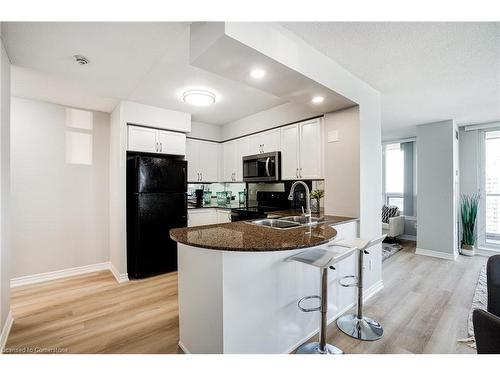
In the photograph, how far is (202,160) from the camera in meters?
4.39

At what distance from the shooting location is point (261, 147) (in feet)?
12.7

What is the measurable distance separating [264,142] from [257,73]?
1950 mm

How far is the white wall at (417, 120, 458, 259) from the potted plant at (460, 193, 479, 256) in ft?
1.44

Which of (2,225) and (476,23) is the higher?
(476,23)

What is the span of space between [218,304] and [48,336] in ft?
5.54

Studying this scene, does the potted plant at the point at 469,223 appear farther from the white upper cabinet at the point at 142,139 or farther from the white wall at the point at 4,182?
the white wall at the point at 4,182

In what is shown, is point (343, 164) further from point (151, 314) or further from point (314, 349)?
point (151, 314)

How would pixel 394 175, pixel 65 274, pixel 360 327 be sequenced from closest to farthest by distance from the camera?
pixel 360 327, pixel 65 274, pixel 394 175

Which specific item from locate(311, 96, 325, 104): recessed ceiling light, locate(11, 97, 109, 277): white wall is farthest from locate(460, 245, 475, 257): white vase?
locate(11, 97, 109, 277): white wall

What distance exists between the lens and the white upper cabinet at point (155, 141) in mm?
3348

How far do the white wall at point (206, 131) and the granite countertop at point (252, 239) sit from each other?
9.41ft

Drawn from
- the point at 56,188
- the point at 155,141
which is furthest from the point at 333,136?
the point at 56,188

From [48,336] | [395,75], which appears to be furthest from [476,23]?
[48,336]
